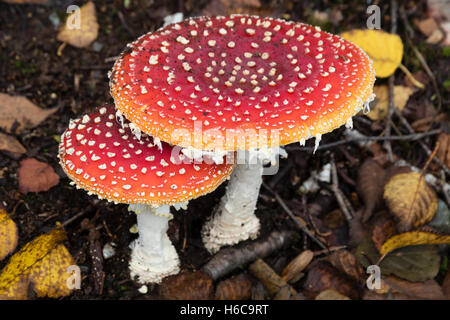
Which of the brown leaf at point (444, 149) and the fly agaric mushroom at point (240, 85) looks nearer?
the fly agaric mushroom at point (240, 85)

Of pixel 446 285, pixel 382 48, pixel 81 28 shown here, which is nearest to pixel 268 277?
pixel 446 285

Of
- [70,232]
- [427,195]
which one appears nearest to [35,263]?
[70,232]

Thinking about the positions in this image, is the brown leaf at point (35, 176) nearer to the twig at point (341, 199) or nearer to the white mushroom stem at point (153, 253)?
the white mushroom stem at point (153, 253)

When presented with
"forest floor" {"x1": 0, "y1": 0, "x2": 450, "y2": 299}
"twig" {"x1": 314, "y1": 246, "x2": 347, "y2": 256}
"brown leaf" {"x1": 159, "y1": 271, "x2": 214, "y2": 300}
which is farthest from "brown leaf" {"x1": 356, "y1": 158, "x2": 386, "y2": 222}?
"brown leaf" {"x1": 159, "y1": 271, "x2": 214, "y2": 300}

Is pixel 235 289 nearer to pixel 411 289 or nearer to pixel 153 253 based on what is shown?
pixel 153 253

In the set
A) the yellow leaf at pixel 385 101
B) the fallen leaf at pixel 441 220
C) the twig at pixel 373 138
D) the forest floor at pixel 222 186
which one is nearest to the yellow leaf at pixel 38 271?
the forest floor at pixel 222 186

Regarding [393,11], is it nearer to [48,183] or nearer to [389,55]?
[389,55]
